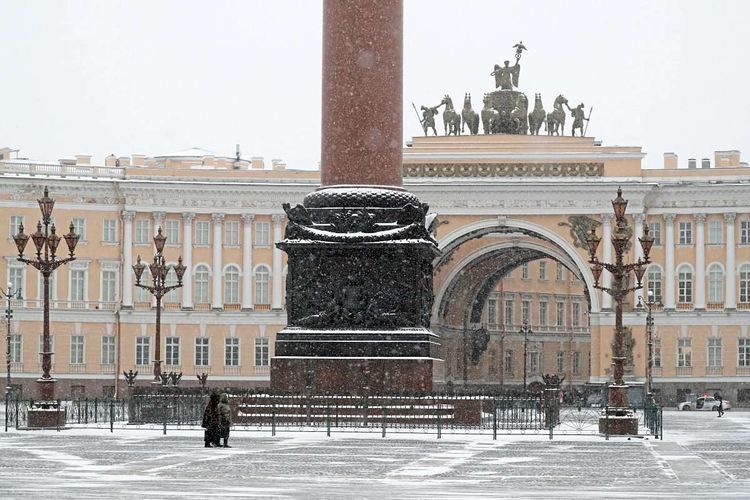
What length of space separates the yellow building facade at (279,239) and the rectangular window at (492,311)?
14637 millimetres

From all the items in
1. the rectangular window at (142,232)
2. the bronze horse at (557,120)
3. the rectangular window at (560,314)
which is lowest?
the rectangular window at (560,314)

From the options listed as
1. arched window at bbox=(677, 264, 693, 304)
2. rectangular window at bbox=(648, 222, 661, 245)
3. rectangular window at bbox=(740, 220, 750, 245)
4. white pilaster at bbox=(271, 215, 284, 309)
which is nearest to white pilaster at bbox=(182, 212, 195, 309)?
white pilaster at bbox=(271, 215, 284, 309)

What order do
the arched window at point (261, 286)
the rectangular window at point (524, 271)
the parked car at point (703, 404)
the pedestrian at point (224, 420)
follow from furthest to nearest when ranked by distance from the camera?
1. the rectangular window at point (524, 271)
2. the arched window at point (261, 286)
3. the parked car at point (703, 404)
4. the pedestrian at point (224, 420)

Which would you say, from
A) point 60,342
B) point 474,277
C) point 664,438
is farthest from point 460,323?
point 664,438

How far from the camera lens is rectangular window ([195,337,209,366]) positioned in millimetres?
82375

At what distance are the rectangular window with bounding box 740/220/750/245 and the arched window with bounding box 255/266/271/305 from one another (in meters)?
20.8

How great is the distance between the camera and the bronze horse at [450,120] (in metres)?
81.6

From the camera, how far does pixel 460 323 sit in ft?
296

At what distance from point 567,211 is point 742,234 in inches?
304

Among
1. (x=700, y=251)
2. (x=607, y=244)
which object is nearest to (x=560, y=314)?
(x=700, y=251)

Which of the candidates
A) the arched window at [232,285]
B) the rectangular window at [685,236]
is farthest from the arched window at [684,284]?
the arched window at [232,285]

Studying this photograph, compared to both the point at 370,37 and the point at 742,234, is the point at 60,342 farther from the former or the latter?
→ the point at 370,37

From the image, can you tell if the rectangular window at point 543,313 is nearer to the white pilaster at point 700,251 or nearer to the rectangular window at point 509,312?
the rectangular window at point 509,312

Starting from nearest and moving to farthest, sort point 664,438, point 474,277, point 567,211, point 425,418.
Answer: point 425,418
point 664,438
point 567,211
point 474,277
